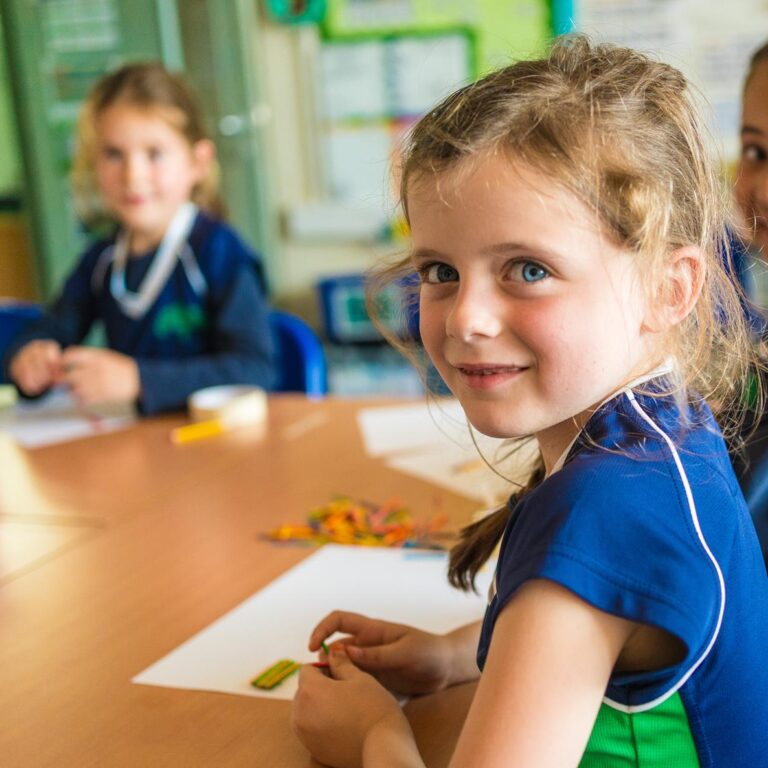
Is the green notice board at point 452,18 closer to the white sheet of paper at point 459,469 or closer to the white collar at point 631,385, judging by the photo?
the white sheet of paper at point 459,469

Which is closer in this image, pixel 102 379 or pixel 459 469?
pixel 459 469

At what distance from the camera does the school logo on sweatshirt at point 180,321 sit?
2277mm

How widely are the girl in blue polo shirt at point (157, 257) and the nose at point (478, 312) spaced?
140cm

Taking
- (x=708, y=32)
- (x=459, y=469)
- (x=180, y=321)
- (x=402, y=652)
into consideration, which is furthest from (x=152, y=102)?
(x=708, y=32)

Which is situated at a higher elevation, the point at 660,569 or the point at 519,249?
the point at 519,249

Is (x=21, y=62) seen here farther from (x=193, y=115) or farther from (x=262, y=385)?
(x=262, y=385)

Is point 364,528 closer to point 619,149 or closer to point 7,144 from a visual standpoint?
point 619,149

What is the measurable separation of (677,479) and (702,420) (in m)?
0.10

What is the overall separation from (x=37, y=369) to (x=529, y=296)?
4.92 feet

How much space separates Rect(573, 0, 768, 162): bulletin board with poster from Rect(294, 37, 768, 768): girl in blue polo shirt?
2867 millimetres

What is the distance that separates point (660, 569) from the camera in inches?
25.0

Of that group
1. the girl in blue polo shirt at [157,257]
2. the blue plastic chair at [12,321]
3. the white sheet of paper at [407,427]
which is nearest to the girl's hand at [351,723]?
the white sheet of paper at [407,427]

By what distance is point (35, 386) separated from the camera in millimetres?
2033

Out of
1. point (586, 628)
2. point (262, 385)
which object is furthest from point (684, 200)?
point (262, 385)
